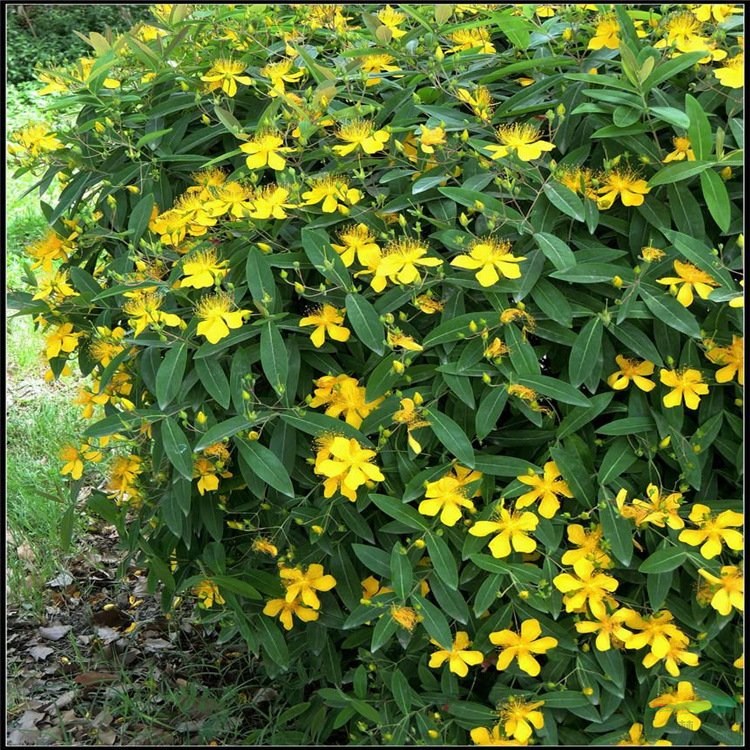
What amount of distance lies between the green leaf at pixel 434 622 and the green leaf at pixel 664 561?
295 mm

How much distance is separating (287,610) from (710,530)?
0.68 meters

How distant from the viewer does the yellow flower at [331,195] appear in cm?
143

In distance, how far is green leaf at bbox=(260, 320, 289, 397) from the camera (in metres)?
1.37

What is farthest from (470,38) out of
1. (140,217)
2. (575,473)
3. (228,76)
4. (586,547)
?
(586,547)

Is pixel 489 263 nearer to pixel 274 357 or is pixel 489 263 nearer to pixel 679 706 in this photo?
pixel 274 357

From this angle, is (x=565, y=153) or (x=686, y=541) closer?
(x=686, y=541)

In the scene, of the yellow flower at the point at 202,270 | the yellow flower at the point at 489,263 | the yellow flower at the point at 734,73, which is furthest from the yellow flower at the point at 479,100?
the yellow flower at the point at 202,270

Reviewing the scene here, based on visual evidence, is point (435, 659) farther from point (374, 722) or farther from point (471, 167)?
point (471, 167)

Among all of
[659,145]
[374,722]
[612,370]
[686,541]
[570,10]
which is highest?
[570,10]

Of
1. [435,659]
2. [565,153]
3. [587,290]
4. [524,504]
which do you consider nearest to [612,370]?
[587,290]

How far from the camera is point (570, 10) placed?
5.04 feet

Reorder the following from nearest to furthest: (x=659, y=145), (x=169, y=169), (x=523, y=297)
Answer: (x=523, y=297)
(x=659, y=145)
(x=169, y=169)

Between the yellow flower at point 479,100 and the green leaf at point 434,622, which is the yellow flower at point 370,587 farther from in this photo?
the yellow flower at point 479,100

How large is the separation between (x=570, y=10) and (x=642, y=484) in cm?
78
